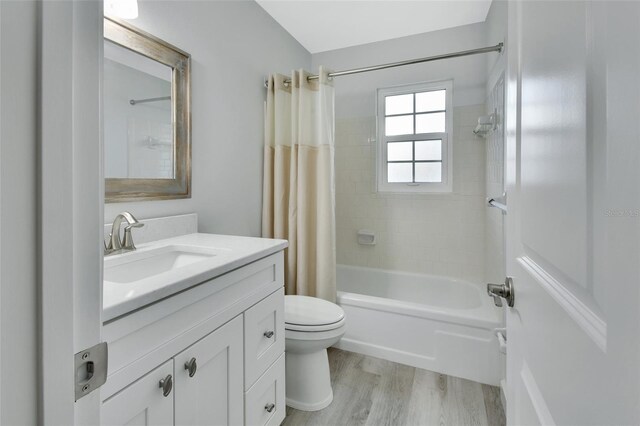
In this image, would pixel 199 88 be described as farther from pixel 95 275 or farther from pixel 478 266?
pixel 478 266

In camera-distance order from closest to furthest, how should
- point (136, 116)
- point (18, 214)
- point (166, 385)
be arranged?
point (18, 214), point (166, 385), point (136, 116)

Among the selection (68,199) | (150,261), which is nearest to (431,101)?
(150,261)

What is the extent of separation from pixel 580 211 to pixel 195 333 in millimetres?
974

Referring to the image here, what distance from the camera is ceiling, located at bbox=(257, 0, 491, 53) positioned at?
225 cm

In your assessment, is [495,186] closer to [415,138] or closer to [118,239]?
[415,138]

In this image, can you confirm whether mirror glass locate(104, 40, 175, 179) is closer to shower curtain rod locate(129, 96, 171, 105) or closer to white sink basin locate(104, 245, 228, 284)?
shower curtain rod locate(129, 96, 171, 105)

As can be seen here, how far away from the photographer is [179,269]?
993 mm

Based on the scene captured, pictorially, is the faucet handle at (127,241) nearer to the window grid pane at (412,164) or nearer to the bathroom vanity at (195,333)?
the bathroom vanity at (195,333)

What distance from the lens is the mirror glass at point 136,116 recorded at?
1.33 metres

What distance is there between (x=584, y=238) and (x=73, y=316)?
0.56 metres

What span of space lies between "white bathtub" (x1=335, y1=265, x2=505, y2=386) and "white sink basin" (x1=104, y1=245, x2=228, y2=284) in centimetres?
118

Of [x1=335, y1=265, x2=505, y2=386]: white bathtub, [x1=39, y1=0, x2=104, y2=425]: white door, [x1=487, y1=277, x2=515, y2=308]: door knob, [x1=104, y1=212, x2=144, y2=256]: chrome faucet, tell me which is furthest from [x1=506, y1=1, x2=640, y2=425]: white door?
[x1=335, y1=265, x2=505, y2=386]: white bathtub

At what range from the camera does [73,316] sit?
340 millimetres

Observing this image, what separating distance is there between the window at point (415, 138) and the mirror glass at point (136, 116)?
1922 millimetres
